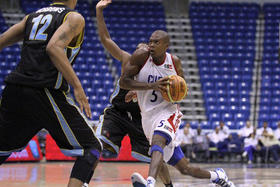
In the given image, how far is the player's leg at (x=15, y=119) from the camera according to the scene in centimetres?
402

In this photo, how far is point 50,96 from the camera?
398 cm

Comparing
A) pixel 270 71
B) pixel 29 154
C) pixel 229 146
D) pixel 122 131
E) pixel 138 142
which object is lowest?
pixel 229 146

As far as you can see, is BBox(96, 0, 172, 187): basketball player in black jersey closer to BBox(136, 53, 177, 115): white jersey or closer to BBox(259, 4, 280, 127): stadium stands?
BBox(136, 53, 177, 115): white jersey

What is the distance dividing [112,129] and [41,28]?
2125mm

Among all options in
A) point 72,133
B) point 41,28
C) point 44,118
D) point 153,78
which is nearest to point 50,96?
point 44,118

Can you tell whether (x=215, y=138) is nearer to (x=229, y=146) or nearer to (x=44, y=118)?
(x=229, y=146)

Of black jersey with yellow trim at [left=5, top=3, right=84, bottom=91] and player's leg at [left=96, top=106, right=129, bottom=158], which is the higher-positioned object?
black jersey with yellow trim at [left=5, top=3, right=84, bottom=91]

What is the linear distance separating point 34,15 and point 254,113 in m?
14.6

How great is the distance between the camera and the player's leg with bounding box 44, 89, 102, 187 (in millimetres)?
3973

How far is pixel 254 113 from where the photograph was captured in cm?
1786

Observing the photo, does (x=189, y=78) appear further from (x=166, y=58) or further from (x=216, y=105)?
(x=166, y=58)

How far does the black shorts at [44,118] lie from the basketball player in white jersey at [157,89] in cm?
122

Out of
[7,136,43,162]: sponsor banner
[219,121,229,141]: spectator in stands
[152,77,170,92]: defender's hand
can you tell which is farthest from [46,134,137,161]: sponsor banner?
[152,77,170,92]: defender's hand

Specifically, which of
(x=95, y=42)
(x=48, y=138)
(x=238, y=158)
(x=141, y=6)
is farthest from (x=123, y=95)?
(x=141, y=6)
